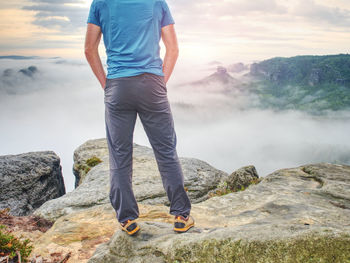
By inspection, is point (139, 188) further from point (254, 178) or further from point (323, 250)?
point (323, 250)

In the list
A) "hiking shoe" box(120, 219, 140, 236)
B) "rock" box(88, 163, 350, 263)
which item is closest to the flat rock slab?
"rock" box(88, 163, 350, 263)

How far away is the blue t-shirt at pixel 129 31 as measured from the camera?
5512mm

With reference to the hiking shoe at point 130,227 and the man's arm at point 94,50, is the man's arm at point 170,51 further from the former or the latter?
the hiking shoe at point 130,227

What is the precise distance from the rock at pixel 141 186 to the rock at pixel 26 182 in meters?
4.83

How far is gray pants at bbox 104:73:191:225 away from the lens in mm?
5582

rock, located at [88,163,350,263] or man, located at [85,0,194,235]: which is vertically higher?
man, located at [85,0,194,235]

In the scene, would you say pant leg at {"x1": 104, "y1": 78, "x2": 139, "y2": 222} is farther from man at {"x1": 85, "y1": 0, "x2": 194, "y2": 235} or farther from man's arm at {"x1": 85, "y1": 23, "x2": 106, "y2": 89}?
man's arm at {"x1": 85, "y1": 23, "x2": 106, "y2": 89}

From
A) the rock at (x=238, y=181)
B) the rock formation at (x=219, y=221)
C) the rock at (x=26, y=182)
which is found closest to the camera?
the rock formation at (x=219, y=221)

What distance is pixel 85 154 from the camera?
24188mm

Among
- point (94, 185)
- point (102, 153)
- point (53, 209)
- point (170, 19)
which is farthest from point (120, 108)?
point (102, 153)

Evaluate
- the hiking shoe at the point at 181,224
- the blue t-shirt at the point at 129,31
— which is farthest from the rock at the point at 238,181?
the blue t-shirt at the point at 129,31

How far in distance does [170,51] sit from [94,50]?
146cm

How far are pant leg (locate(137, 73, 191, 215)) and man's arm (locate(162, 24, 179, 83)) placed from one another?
1.37 ft

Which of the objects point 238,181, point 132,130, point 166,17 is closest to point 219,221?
point 132,130
